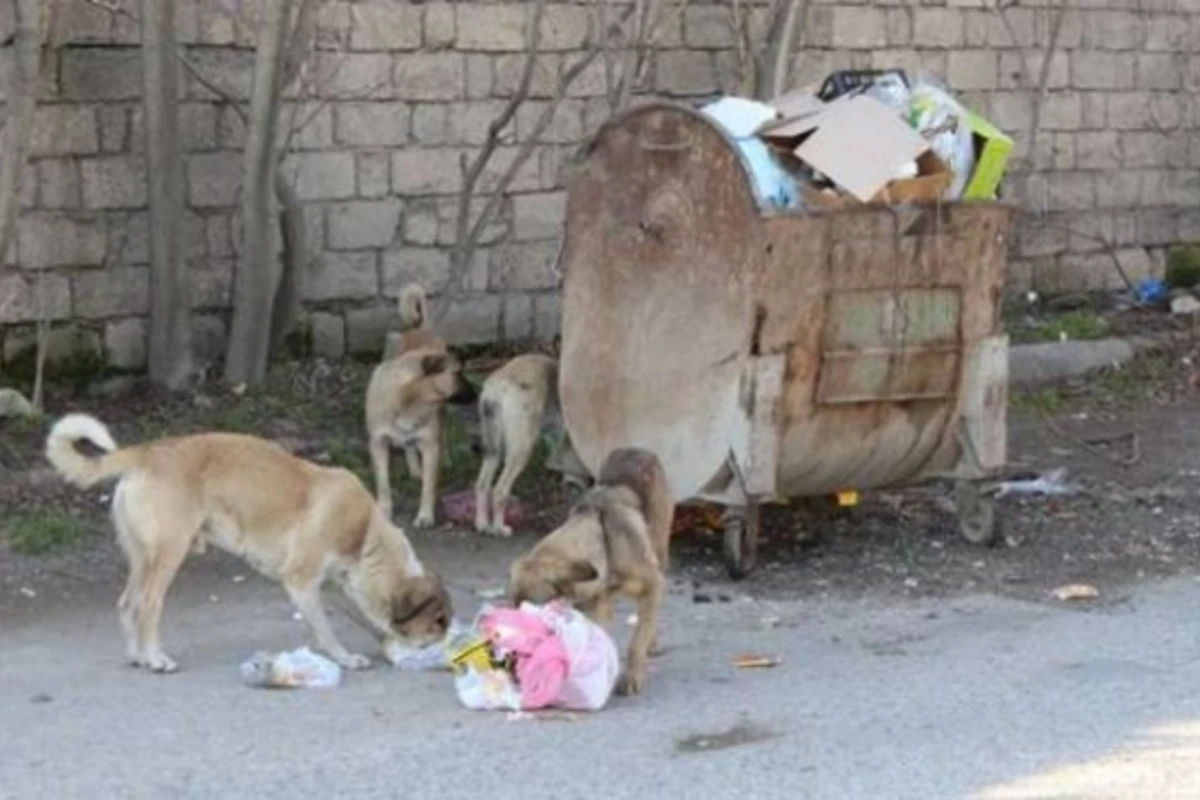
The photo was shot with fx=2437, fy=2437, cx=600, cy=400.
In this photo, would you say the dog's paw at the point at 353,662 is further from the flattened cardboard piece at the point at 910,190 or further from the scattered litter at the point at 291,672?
the flattened cardboard piece at the point at 910,190

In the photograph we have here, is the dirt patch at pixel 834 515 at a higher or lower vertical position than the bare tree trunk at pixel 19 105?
lower

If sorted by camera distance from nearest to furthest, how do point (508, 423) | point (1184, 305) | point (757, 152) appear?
point (757, 152) < point (508, 423) < point (1184, 305)

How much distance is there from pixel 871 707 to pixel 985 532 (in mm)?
2765

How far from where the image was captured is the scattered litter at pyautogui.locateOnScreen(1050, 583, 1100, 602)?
376 inches

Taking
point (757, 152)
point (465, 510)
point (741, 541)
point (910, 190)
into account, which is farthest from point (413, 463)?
point (910, 190)

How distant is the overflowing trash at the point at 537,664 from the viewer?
7578 millimetres

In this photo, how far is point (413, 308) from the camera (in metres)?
11.8

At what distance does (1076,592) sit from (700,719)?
8.36 feet

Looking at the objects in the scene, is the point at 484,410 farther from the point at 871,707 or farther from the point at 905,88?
the point at 871,707

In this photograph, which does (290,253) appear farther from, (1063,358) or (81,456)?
(1063,358)

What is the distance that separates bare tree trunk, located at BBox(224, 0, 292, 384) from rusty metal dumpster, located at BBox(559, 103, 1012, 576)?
2.17 m

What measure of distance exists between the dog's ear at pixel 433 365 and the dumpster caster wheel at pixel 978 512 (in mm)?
2292

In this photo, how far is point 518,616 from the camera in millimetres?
7691

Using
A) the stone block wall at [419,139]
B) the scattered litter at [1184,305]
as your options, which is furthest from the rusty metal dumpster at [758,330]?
the scattered litter at [1184,305]
